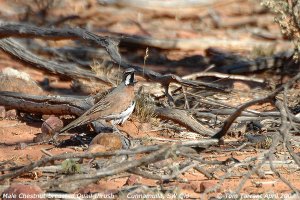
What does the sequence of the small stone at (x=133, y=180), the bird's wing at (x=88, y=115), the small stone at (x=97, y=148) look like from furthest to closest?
1. the bird's wing at (x=88, y=115)
2. the small stone at (x=97, y=148)
3. the small stone at (x=133, y=180)

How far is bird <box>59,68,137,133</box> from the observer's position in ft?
26.2

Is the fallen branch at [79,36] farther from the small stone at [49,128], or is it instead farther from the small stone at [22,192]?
the small stone at [22,192]

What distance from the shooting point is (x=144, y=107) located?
870 centimetres

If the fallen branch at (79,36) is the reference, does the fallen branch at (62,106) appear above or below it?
below

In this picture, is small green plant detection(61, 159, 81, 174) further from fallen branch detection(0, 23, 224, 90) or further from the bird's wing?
fallen branch detection(0, 23, 224, 90)

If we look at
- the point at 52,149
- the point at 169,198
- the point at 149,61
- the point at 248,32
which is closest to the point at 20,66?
the point at 149,61

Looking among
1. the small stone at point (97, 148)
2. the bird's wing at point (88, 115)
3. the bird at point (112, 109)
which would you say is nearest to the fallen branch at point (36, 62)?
the bird at point (112, 109)

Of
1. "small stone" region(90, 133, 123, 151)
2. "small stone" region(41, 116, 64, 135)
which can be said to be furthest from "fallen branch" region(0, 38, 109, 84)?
"small stone" region(90, 133, 123, 151)

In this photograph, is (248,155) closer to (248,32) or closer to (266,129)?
(266,129)

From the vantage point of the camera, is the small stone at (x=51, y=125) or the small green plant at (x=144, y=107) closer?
the small stone at (x=51, y=125)

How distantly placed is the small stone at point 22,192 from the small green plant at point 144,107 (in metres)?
2.88

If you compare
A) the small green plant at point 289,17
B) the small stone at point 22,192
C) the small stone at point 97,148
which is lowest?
the small stone at point 22,192

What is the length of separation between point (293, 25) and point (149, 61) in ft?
10.5

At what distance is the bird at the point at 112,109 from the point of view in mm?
7984
